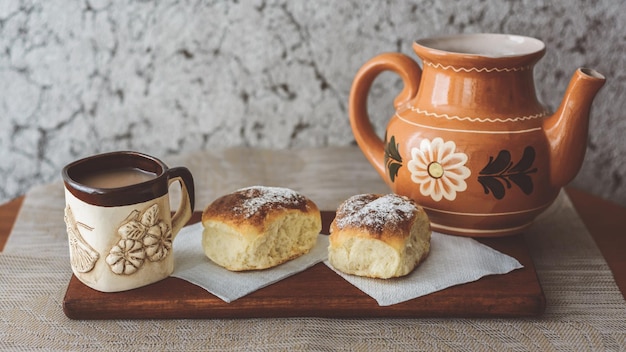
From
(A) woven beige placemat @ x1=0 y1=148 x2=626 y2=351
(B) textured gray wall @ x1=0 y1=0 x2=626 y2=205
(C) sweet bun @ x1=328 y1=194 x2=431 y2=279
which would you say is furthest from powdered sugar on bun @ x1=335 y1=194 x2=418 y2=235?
(B) textured gray wall @ x1=0 y1=0 x2=626 y2=205

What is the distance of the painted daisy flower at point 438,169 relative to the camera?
0.79 metres

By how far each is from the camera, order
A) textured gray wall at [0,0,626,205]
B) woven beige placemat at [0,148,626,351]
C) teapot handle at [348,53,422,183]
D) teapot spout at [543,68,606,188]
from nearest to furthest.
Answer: woven beige placemat at [0,148,626,351] < teapot spout at [543,68,606,188] < teapot handle at [348,53,422,183] < textured gray wall at [0,0,626,205]

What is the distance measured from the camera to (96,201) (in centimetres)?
67

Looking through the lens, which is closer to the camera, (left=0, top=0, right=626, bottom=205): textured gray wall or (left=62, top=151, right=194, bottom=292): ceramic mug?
(left=62, top=151, right=194, bottom=292): ceramic mug

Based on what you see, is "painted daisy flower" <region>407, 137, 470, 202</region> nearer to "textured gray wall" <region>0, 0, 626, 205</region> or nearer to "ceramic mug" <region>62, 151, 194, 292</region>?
"ceramic mug" <region>62, 151, 194, 292</region>

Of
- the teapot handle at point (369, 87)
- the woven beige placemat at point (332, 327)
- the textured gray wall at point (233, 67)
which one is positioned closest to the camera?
the woven beige placemat at point (332, 327)

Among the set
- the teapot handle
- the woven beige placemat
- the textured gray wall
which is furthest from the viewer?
the textured gray wall

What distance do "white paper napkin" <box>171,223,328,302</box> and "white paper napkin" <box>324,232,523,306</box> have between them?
34 mm

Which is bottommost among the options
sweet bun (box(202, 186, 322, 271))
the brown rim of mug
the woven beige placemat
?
the woven beige placemat

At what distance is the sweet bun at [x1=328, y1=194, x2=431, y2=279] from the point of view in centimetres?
70

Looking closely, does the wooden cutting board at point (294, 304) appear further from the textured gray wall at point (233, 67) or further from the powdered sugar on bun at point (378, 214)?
the textured gray wall at point (233, 67)

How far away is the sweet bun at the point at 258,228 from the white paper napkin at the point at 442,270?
0.05m

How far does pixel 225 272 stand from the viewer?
0.74 meters

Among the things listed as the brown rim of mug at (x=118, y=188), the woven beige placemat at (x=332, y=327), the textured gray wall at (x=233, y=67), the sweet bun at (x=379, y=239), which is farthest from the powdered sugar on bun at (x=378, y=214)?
the textured gray wall at (x=233, y=67)
